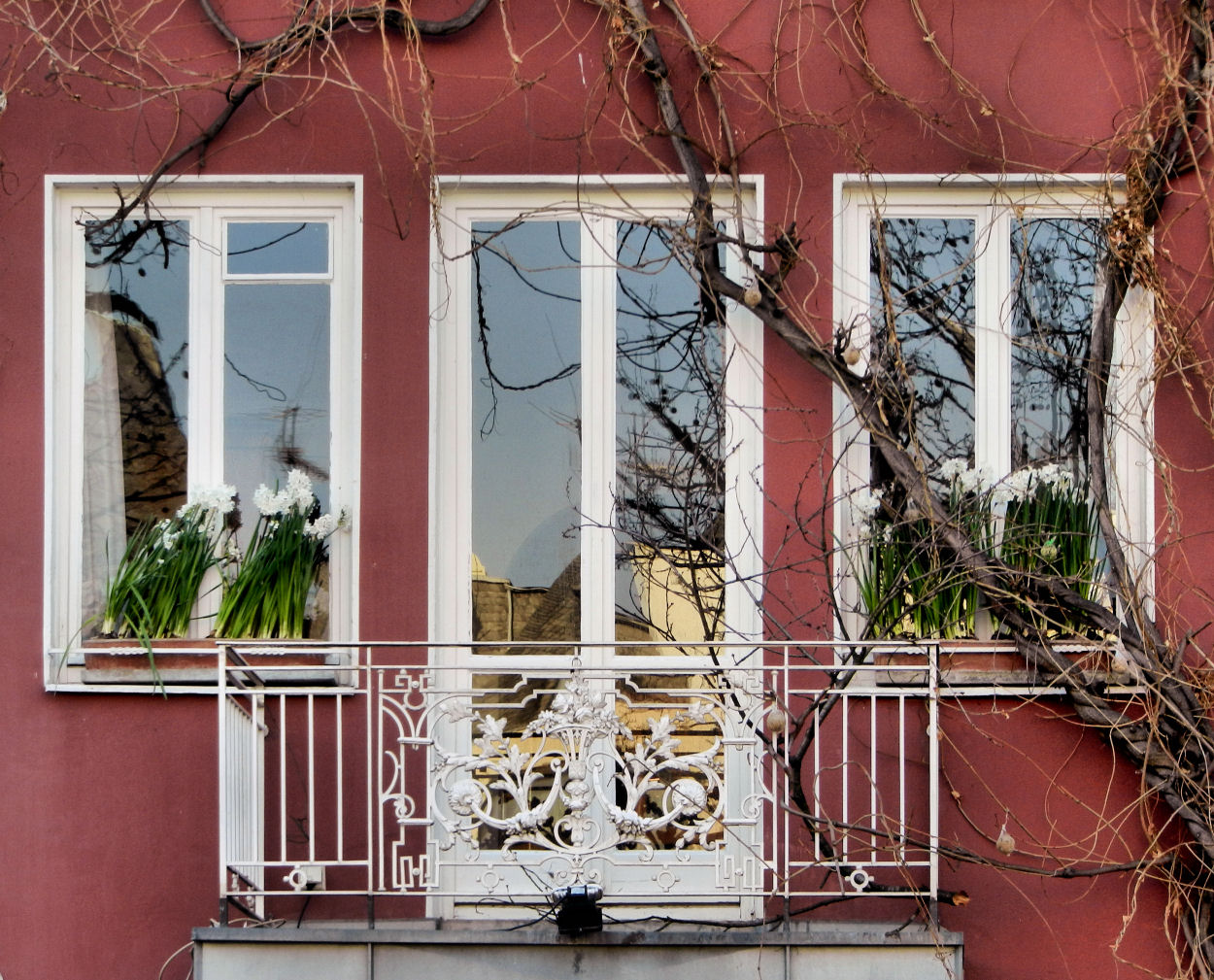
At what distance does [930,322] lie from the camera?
6625 mm

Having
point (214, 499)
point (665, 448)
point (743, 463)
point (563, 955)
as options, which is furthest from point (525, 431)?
point (563, 955)

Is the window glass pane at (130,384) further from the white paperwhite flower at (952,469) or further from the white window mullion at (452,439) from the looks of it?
the white paperwhite flower at (952,469)

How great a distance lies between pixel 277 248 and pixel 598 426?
1.42 metres

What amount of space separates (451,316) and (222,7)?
1.47 m

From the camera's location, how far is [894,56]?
21.6 feet

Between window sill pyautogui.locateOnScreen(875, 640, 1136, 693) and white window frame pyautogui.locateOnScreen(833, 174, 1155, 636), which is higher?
white window frame pyautogui.locateOnScreen(833, 174, 1155, 636)

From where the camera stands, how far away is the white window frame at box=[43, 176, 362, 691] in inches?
254

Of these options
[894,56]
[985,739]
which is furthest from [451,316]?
[985,739]

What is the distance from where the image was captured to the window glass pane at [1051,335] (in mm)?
6539

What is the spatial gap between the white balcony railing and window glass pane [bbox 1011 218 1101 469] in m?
1.01

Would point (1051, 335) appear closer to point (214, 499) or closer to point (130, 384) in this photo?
point (214, 499)

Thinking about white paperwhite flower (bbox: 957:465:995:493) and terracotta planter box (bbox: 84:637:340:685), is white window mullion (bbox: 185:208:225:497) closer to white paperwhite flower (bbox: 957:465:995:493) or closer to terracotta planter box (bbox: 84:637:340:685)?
terracotta planter box (bbox: 84:637:340:685)

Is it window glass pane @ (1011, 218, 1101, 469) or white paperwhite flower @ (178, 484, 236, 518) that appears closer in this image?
white paperwhite flower @ (178, 484, 236, 518)

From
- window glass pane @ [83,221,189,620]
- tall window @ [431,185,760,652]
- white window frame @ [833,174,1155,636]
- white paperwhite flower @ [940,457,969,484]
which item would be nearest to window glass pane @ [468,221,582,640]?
tall window @ [431,185,760,652]
